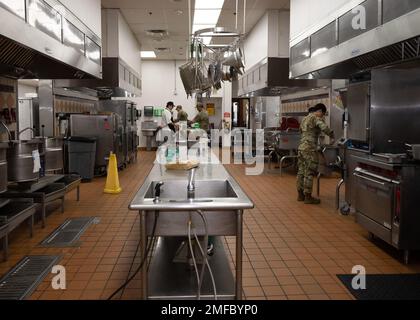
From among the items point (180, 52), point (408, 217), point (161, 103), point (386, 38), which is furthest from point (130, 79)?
point (408, 217)

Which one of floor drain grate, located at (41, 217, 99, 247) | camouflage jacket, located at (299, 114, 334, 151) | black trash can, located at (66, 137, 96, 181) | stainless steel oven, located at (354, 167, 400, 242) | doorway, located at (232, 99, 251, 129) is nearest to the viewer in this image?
stainless steel oven, located at (354, 167, 400, 242)

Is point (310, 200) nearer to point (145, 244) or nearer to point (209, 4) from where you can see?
point (145, 244)

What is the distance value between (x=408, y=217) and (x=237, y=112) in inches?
540

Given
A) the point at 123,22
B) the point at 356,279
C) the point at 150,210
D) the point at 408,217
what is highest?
the point at 123,22

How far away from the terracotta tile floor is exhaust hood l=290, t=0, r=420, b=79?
2.03 meters

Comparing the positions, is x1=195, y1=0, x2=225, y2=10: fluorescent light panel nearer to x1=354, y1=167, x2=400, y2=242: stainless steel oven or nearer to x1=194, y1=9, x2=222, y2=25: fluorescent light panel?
x1=194, y1=9, x2=222, y2=25: fluorescent light panel

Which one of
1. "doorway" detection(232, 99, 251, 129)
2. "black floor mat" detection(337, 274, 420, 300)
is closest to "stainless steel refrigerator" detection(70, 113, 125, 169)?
"black floor mat" detection(337, 274, 420, 300)

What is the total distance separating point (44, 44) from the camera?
402 centimetres

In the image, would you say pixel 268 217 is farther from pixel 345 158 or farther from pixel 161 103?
pixel 161 103

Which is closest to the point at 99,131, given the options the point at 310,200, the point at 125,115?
the point at 125,115

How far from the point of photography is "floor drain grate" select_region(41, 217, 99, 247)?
4078 mm

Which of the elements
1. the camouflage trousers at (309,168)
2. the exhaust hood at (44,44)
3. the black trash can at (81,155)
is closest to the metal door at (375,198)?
the camouflage trousers at (309,168)

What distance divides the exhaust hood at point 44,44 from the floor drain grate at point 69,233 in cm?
199

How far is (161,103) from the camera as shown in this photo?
15719 millimetres
